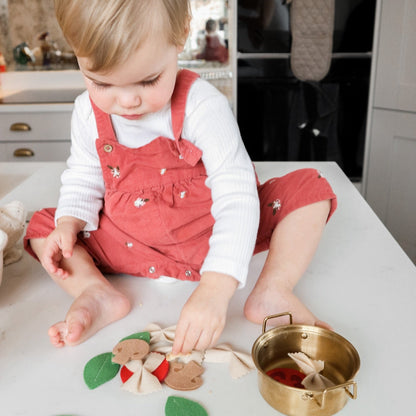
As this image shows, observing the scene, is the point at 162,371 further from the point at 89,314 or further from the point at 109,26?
the point at 109,26

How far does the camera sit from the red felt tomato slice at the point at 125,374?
1.99 ft

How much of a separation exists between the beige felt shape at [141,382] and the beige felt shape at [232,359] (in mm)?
80

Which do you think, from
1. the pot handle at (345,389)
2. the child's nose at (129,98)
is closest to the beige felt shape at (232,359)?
the pot handle at (345,389)

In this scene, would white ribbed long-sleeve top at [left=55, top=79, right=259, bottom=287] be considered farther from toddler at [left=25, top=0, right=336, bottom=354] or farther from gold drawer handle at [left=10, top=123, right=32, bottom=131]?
gold drawer handle at [left=10, top=123, right=32, bottom=131]

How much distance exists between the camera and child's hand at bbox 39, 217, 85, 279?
79 centimetres

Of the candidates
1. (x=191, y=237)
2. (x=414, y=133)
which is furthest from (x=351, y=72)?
(x=191, y=237)

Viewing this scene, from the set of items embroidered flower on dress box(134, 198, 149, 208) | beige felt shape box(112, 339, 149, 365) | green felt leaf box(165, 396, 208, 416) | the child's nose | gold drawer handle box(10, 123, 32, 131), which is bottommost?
green felt leaf box(165, 396, 208, 416)

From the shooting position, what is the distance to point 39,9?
8.67 ft

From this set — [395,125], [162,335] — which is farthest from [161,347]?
[395,125]

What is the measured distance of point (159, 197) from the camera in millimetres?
870

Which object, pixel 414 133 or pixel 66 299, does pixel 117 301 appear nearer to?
pixel 66 299

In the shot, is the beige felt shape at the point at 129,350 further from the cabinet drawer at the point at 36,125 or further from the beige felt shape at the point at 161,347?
the cabinet drawer at the point at 36,125

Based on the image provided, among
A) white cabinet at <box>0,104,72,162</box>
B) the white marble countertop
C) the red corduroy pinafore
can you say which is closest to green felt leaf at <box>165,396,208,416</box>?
the white marble countertop

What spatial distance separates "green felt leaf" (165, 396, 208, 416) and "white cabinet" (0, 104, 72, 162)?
1896 millimetres
